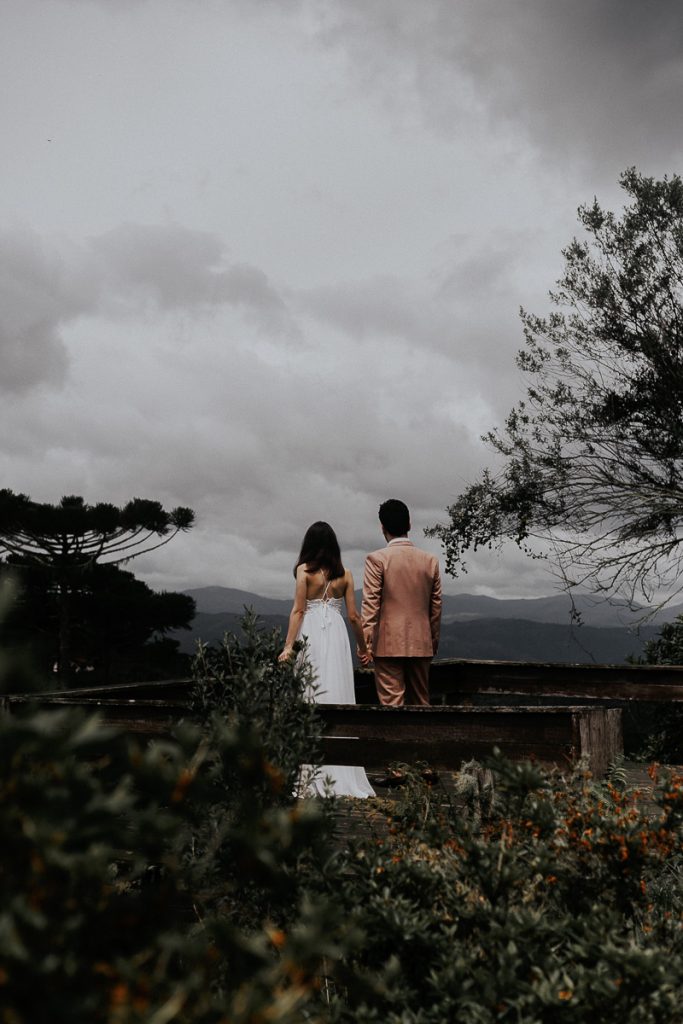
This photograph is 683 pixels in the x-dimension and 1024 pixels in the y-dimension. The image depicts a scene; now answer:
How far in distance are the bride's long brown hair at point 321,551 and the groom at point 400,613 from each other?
264 mm

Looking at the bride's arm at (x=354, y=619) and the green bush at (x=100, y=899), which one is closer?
the green bush at (x=100, y=899)

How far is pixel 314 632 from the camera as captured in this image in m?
7.05

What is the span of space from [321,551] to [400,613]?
2.59ft

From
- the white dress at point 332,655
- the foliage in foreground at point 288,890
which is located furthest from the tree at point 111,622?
the foliage in foreground at point 288,890

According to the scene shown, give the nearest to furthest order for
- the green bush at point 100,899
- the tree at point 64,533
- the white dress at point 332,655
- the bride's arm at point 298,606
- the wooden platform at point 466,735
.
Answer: the green bush at point 100,899
the wooden platform at point 466,735
the bride's arm at point 298,606
the white dress at point 332,655
the tree at point 64,533

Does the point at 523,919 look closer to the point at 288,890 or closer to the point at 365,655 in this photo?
the point at 288,890

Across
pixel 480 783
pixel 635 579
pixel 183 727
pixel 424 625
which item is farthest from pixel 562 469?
pixel 183 727

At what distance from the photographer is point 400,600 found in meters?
6.79

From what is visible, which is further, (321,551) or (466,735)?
(321,551)

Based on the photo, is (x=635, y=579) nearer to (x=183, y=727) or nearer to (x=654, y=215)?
(x=654, y=215)

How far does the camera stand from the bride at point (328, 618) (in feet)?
22.5

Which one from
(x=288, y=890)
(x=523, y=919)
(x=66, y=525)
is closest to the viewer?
(x=288, y=890)

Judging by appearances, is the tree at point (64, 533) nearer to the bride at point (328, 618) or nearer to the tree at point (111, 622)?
the tree at point (111, 622)

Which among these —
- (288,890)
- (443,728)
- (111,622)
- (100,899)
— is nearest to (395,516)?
(443,728)
